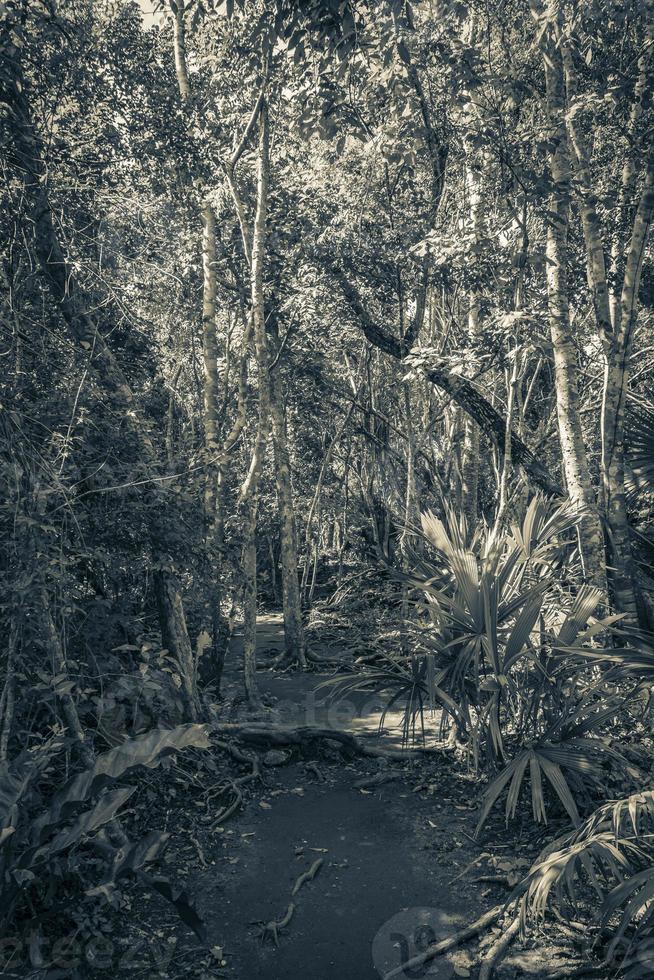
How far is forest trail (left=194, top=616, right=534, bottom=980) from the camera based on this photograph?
4070mm

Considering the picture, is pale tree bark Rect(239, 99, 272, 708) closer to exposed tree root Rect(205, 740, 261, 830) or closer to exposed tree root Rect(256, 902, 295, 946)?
exposed tree root Rect(205, 740, 261, 830)

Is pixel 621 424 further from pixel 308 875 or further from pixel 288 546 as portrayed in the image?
pixel 288 546

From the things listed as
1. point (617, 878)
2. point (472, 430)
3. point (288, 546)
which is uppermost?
point (472, 430)

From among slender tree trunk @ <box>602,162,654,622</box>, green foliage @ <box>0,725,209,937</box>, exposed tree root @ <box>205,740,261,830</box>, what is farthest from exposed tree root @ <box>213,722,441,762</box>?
green foliage @ <box>0,725,209,937</box>

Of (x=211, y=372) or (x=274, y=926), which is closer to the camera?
(x=274, y=926)

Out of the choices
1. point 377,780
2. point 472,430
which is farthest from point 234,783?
point 472,430

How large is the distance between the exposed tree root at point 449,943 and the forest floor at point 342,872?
1.4 inches

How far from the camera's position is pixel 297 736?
6.88 metres

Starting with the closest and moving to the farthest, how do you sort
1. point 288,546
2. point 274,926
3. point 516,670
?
point 274,926 < point 516,670 < point 288,546

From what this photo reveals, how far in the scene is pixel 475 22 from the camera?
7.86 m

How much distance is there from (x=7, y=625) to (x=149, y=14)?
21.8 ft

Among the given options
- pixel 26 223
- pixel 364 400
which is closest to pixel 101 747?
pixel 26 223

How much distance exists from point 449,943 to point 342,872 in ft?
3.53

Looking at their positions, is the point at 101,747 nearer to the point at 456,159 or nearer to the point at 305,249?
the point at 305,249
